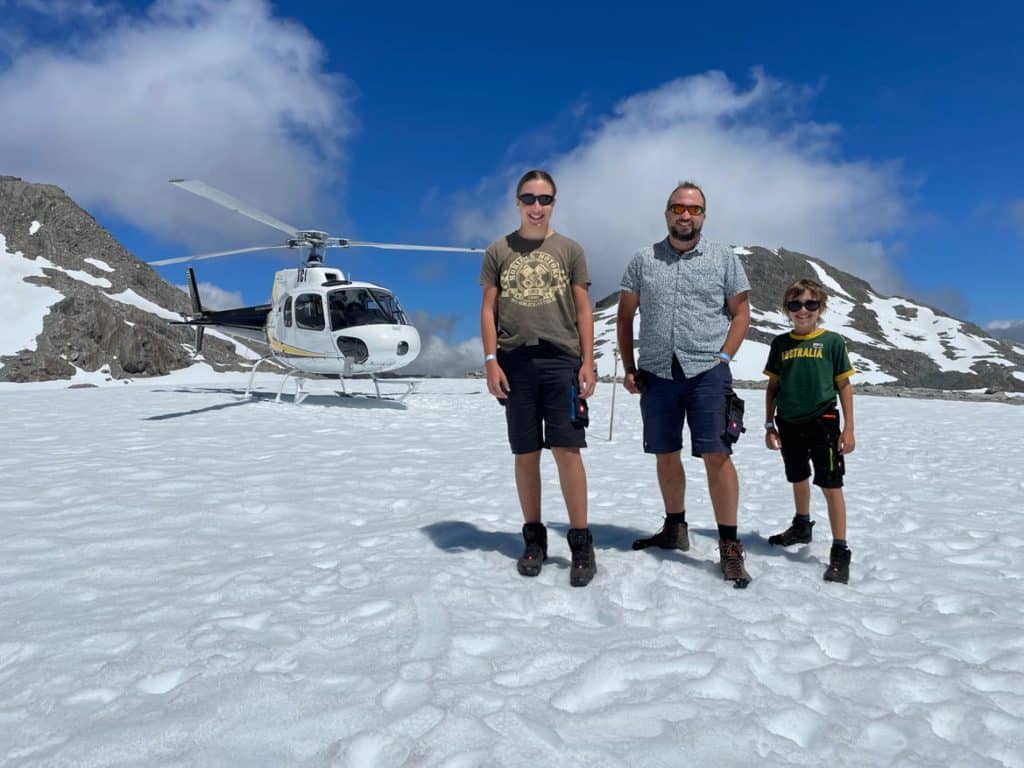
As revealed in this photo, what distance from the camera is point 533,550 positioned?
13.3ft

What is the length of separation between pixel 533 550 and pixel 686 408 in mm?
1347

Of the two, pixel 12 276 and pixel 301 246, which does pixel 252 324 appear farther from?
pixel 12 276

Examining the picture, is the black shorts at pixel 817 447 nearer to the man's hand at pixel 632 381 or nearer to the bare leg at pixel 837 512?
the bare leg at pixel 837 512

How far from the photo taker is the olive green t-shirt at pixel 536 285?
12.5ft

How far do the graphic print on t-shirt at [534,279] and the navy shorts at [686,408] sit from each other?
0.84 m

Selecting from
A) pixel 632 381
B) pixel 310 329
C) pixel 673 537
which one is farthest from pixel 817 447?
pixel 310 329

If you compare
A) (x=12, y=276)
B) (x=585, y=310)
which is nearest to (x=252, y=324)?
(x=585, y=310)

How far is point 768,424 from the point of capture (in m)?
4.29

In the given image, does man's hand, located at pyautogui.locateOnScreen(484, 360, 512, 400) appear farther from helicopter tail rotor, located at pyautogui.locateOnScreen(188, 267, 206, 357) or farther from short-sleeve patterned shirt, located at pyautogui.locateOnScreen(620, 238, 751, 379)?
helicopter tail rotor, located at pyautogui.locateOnScreen(188, 267, 206, 357)

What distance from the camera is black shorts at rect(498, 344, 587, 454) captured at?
12.5ft

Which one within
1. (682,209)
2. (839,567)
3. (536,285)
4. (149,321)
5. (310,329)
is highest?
(149,321)

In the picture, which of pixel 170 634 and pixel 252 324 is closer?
pixel 170 634

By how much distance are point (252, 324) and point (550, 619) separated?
15.3 m

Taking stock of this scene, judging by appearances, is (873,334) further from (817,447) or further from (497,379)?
(497,379)
